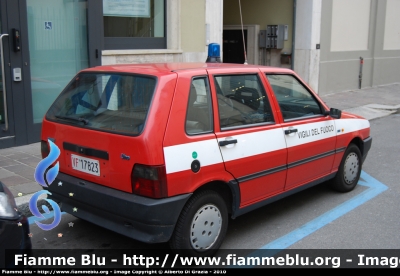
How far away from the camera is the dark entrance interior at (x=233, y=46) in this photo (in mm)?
15453

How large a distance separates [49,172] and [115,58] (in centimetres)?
516

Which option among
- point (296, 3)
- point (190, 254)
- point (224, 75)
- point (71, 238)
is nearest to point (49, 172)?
point (71, 238)

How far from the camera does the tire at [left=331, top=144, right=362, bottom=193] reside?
19.4 ft

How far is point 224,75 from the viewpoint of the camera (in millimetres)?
4441

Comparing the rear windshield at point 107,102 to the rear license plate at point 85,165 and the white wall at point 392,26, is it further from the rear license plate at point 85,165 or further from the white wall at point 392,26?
the white wall at point 392,26

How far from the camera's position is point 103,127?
158 inches

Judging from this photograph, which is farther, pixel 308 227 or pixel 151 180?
pixel 308 227

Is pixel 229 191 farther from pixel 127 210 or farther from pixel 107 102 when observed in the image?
pixel 107 102

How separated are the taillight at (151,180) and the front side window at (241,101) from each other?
0.85m

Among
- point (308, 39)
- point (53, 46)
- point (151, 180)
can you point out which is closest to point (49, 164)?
point (151, 180)

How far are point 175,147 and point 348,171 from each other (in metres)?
3.05

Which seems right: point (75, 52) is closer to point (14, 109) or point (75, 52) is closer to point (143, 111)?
point (14, 109)

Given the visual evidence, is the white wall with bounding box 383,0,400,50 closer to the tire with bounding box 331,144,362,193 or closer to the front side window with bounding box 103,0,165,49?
the front side window with bounding box 103,0,165,49

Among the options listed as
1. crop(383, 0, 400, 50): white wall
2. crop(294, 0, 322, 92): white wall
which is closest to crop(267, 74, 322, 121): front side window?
crop(294, 0, 322, 92): white wall
